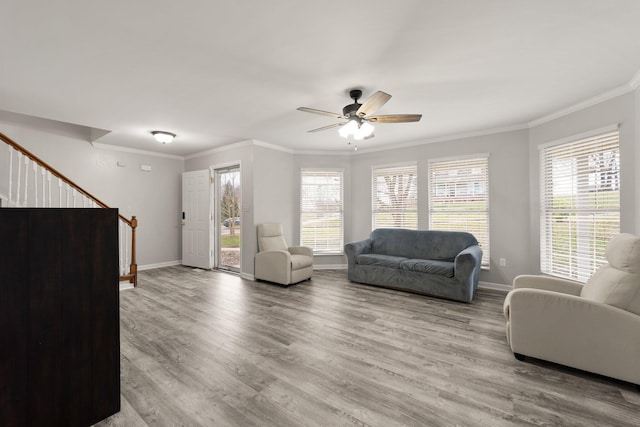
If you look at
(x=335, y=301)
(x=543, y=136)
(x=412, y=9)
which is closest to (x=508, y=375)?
(x=335, y=301)

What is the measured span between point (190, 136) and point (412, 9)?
420cm

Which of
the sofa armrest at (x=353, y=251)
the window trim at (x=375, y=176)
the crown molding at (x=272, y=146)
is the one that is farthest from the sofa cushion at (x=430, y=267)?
the crown molding at (x=272, y=146)

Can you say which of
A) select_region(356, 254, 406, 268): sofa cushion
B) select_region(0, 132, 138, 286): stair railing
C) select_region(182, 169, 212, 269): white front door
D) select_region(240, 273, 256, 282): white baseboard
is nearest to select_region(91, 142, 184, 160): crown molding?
select_region(182, 169, 212, 269): white front door

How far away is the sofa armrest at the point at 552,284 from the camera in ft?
8.40

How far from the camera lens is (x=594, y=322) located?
1989 millimetres

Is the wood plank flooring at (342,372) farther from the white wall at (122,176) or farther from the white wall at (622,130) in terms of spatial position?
the white wall at (122,176)

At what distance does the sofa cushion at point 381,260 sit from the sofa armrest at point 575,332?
1.99m

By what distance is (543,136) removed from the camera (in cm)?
381

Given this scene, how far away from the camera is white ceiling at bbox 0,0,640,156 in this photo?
69.1 inches

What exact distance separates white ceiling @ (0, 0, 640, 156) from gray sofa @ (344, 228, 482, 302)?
1933 mm

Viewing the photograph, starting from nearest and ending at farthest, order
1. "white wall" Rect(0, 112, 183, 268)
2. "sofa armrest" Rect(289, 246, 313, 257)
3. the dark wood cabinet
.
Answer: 1. the dark wood cabinet
2. "white wall" Rect(0, 112, 183, 268)
3. "sofa armrest" Rect(289, 246, 313, 257)

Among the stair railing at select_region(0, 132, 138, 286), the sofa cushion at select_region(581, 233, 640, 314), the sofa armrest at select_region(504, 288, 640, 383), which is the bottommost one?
the sofa armrest at select_region(504, 288, 640, 383)

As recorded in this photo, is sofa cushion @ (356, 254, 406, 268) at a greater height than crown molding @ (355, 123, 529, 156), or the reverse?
crown molding @ (355, 123, 529, 156)

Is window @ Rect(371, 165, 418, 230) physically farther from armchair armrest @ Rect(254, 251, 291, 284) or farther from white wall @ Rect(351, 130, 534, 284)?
armchair armrest @ Rect(254, 251, 291, 284)
